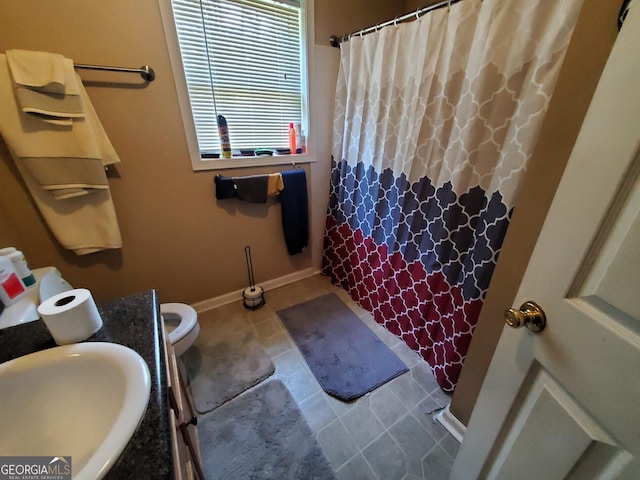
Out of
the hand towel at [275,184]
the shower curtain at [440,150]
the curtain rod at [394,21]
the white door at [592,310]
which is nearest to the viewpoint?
the white door at [592,310]

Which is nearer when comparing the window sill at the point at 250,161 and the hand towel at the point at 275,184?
the window sill at the point at 250,161

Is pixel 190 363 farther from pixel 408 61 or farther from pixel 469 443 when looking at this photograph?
pixel 408 61

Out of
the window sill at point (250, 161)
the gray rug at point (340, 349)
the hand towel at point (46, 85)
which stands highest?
the hand towel at point (46, 85)

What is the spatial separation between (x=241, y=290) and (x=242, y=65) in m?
1.61

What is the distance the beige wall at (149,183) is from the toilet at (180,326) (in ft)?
1.43

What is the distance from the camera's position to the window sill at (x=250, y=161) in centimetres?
161

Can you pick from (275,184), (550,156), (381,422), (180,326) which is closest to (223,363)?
(180,326)

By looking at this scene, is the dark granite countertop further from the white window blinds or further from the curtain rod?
the curtain rod

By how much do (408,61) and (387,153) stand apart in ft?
1.54

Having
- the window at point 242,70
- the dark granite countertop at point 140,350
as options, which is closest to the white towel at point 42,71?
the window at point 242,70

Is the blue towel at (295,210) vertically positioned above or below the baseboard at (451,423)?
above

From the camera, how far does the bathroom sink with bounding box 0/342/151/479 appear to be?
20.7 inches

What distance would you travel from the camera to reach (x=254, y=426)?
1.20m

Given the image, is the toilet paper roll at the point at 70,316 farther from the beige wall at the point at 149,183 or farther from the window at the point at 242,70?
the window at the point at 242,70
